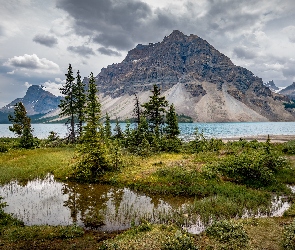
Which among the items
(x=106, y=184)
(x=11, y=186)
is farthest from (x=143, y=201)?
(x=11, y=186)

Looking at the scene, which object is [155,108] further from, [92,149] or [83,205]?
[83,205]

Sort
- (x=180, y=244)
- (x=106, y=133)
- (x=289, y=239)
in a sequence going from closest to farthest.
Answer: (x=180, y=244), (x=289, y=239), (x=106, y=133)

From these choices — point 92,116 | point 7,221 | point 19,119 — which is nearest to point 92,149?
point 92,116

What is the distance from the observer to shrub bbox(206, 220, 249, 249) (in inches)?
429

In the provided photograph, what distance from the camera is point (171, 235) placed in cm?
1181

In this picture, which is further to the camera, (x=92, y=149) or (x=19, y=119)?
(x=19, y=119)

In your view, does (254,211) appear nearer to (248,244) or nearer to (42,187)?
(248,244)

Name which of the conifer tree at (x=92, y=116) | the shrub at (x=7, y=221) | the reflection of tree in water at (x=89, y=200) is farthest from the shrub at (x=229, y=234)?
the conifer tree at (x=92, y=116)

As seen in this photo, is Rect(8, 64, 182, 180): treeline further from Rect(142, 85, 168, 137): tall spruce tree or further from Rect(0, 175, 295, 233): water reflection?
Rect(0, 175, 295, 233): water reflection

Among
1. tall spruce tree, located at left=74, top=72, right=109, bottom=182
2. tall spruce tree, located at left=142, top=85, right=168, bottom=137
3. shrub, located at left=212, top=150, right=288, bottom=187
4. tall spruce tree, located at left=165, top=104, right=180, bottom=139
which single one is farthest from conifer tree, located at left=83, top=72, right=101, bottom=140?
tall spruce tree, located at left=165, top=104, right=180, bottom=139

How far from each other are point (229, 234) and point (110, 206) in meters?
9.03

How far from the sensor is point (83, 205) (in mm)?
17719

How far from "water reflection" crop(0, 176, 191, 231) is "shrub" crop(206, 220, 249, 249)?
364 centimetres

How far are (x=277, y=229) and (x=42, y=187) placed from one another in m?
20.1
